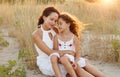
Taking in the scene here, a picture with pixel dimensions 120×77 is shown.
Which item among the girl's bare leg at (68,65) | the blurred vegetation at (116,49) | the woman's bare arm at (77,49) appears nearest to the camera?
the girl's bare leg at (68,65)

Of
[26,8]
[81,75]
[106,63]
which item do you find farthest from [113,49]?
Result: [26,8]

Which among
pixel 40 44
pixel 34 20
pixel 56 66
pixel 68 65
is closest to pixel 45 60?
pixel 40 44

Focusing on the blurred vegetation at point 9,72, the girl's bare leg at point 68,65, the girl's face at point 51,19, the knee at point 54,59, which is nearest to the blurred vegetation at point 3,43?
the blurred vegetation at point 9,72

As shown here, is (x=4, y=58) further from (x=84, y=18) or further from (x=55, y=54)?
(x=84, y=18)

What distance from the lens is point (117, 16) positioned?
10.4 meters

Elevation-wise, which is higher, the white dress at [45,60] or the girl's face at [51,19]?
the girl's face at [51,19]

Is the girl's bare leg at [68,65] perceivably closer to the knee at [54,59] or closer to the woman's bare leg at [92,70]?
the knee at [54,59]

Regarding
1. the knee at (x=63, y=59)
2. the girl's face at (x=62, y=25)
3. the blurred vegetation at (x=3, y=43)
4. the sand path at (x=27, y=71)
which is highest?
the girl's face at (x=62, y=25)

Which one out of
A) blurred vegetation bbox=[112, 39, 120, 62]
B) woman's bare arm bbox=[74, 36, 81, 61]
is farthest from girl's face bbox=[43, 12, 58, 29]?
blurred vegetation bbox=[112, 39, 120, 62]

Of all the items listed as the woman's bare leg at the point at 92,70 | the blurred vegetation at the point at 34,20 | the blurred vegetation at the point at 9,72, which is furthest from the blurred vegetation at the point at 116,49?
the blurred vegetation at the point at 9,72

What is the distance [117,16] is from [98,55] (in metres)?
4.31

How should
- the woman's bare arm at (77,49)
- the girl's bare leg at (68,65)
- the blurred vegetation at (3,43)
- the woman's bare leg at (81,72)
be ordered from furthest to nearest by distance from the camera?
the blurred vegetation at (3,43), the woman's bare arm at (77,49), the woman's bare leg at (81,72), the girl's bare leg at (68,65)

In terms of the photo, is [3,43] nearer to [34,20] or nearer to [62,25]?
[34,20]

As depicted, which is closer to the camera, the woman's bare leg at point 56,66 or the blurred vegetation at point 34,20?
the woman's bare leg at point 56,66
